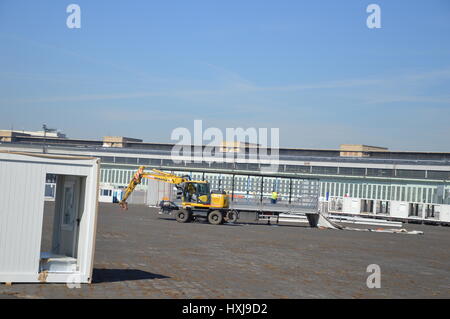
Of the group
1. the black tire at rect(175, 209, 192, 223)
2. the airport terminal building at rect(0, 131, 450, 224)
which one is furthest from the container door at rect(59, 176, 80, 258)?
the airport terminal building at rect(0, 131, 450, 224)

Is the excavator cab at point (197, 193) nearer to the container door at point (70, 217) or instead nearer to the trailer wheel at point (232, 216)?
the trailer wheel at point (232, 216)

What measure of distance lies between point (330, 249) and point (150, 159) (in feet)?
191

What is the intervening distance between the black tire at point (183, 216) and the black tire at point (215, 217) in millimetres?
1312

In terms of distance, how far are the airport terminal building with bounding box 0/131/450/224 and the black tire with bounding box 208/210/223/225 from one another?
4.21 meters

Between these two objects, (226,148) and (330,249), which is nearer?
(330,249)

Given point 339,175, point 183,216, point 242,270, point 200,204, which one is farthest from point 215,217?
point 339,175

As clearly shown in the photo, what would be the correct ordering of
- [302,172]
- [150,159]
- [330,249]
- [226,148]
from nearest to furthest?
[330,249] < [302,172] < [150,159] < [226,148]

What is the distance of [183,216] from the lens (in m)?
42.0

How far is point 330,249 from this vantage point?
25.7 meters

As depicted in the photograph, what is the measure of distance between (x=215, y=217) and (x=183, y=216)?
2014mm

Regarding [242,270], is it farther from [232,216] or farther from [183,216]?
[232,216]
